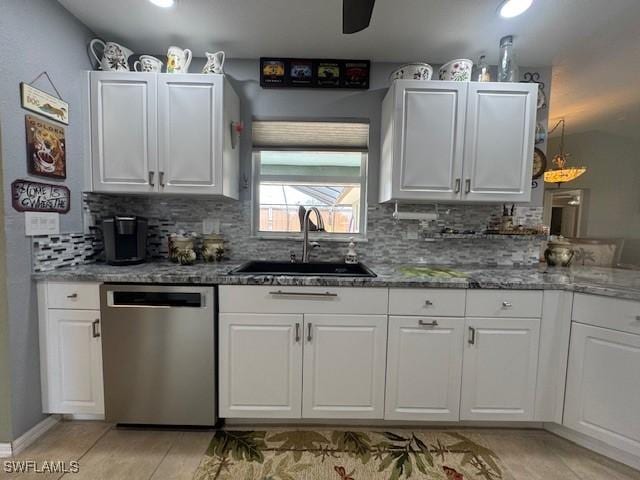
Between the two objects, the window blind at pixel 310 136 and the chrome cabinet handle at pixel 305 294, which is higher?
the window blind at pixel 310 136

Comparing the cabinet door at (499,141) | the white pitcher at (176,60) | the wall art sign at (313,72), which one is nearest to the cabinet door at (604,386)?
the cabinet door at (499,141)

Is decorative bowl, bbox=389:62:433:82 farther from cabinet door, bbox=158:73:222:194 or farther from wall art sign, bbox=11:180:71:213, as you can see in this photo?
wall art sign, bbox=11:180:71:213

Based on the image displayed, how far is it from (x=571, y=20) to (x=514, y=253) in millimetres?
1503

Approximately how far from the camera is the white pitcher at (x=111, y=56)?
182cm

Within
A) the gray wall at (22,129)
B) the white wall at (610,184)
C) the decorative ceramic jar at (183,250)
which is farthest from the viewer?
the white wall at (610,184)

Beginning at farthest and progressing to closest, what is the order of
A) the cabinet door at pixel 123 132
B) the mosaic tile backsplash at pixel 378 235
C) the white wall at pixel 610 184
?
the white wall at pixel 610 184
the mosaic tile backsplash at pixel 378 235
the cabinet door at pixel 123 132

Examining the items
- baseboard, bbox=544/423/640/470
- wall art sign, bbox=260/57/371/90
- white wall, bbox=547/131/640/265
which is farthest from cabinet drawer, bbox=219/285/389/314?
white wall, bbox=547/131/640/265

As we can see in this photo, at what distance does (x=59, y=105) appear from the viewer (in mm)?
1668

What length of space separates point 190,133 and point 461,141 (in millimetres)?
1754

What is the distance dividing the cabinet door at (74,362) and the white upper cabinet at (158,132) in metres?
0.82

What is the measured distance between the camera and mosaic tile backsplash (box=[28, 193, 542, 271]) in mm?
2195

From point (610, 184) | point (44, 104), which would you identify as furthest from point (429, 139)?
point (610, 184)

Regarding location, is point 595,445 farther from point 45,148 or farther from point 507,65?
point 45,148

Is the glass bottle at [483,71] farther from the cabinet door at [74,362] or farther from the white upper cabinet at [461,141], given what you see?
the cabinet door at [74,362]
